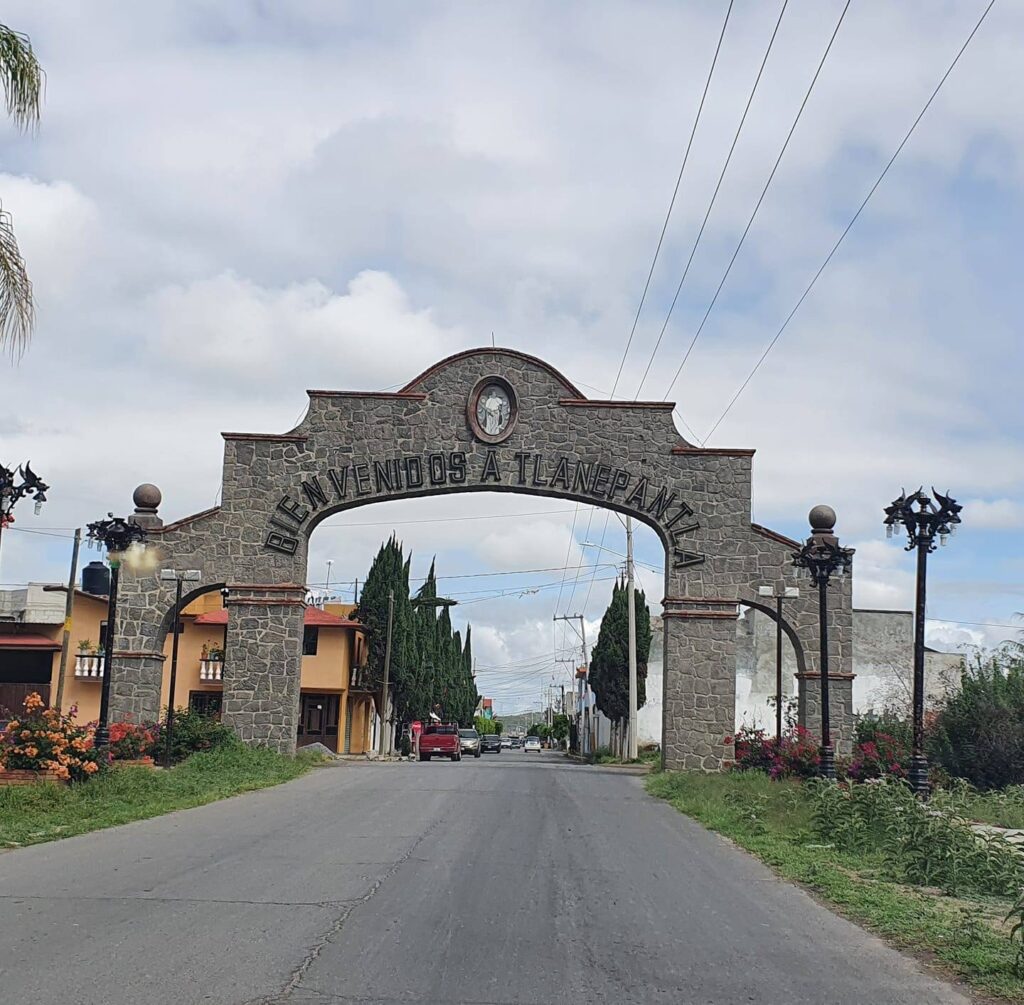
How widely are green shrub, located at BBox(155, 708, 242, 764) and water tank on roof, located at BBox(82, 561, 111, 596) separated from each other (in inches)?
908

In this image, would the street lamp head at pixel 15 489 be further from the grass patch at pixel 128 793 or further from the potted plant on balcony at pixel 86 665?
the potted plant on balcony at pixel 86 665

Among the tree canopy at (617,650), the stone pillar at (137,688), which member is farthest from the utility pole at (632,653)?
the stone pillar at (137,688)

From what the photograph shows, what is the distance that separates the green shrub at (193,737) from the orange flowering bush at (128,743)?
1614 mm

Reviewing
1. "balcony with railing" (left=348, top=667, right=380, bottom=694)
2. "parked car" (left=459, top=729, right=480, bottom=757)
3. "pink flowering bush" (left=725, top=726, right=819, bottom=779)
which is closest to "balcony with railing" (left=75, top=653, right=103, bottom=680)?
"balcony with railing" (left=348, top=667, right=380, bottom=694)

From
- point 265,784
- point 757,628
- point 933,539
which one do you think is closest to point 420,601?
point 757,628

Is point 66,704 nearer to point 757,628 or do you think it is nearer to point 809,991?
point 757,628

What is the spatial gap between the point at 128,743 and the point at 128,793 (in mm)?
4716

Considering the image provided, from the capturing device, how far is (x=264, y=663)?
2708 cm

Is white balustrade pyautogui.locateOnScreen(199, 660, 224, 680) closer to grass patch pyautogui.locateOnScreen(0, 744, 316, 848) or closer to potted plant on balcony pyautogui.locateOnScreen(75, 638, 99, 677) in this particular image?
potted plant on balcony pyautogui.locateOnScreen(75, 638, 99, 677)

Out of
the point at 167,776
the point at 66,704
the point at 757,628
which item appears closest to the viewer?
the point at 167,776

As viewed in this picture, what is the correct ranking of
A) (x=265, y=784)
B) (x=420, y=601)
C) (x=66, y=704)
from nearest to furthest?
(x=265, y=784) → (x=66, y=704) → (x=420, y=601)

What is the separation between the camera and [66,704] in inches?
1775

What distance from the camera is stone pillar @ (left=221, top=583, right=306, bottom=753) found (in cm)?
2694

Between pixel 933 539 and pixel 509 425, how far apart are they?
41.0 ft
